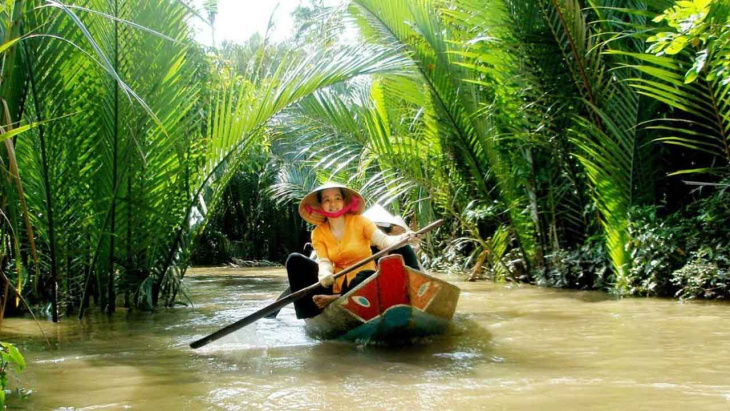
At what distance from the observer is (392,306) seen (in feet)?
13.1

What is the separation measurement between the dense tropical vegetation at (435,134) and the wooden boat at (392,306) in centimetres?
155

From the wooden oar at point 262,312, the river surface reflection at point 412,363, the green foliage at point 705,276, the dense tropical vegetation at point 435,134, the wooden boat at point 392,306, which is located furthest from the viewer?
the green foliage at point 705,276

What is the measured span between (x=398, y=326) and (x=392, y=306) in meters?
0.21

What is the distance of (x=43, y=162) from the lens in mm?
4887

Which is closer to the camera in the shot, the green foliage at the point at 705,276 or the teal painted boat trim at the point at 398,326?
the teal painted boat trim at the point at 398,326

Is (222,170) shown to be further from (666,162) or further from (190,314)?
(666,162)

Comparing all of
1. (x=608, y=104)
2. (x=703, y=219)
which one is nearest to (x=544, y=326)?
(x=703, y=219)

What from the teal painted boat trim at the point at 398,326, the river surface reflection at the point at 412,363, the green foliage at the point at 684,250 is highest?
the green foliage at the point at 684,250

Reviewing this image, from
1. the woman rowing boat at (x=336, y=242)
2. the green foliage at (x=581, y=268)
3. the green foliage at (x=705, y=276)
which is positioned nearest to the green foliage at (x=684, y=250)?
the green foliage at (x=705, y=276)

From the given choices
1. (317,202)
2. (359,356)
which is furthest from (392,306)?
(317,202)

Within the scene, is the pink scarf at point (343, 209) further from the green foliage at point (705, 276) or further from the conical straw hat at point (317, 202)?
the green foliage at point (705, 276)

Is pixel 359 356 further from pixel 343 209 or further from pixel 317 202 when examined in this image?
pixel 317 202

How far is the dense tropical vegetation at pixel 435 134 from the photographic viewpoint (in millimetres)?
4969

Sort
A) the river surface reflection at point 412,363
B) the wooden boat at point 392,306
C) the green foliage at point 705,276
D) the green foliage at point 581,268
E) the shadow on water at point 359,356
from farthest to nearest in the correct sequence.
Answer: the green foliage at point 581,268 → the green foliage at point 705,276 → the wooden boat at point 392,306 → the shadow on water at point 359,356 → the river surface reflection at point 412,363
